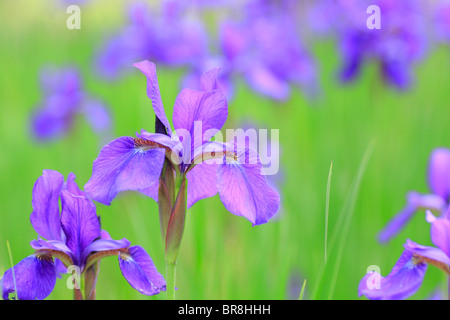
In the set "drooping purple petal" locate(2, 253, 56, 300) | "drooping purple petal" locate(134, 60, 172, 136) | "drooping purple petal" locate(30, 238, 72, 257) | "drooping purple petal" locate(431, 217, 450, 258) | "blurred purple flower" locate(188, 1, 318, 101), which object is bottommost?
"drooping purple petal" locate(2, 253, 56, 300)

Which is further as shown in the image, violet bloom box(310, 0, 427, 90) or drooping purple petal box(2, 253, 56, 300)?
violet bloom box(310, 0, 427, 90)

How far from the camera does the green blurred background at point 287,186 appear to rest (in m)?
1.27

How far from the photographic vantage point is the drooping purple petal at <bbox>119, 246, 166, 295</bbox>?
674mm

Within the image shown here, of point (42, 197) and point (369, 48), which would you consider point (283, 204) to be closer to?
point (369, 48)

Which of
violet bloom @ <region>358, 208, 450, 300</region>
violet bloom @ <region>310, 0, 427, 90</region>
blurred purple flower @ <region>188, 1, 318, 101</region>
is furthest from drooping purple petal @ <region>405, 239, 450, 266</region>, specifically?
violet bloom @ <region>310, 0, 427, 90</region>

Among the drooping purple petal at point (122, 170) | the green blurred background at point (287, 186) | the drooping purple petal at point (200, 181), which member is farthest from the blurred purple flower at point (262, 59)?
the drooping purple petal at point (122, 170)

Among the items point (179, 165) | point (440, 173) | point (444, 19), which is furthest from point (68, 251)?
point (444, 19)

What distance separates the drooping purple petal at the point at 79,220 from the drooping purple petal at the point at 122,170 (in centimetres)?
6

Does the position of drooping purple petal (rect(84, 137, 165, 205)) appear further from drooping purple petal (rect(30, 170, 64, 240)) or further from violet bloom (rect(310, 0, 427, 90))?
violet bloom (rect(310, 0, 427, 90))

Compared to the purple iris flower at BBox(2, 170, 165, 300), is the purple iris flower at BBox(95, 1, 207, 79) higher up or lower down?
higher up

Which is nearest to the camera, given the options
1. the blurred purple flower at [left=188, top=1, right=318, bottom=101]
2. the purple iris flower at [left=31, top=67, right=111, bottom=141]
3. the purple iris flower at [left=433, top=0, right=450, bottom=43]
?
the blurred purple flower at [left=188, top=1, right=318, bottom=101]

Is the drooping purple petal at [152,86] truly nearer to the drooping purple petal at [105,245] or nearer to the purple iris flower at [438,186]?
the drooping purple petal at [105,245]

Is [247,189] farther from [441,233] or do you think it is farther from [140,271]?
[441,233]

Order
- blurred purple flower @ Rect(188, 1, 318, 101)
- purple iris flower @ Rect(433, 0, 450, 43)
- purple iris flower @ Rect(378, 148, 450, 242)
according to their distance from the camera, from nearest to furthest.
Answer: purple iris flower @ Rect(378, 148, 450, 242)
blurred purple flower @ Rect(188, 1, 318, 101)
purple iris flower @ Rect(433, 0, 450, 43)
